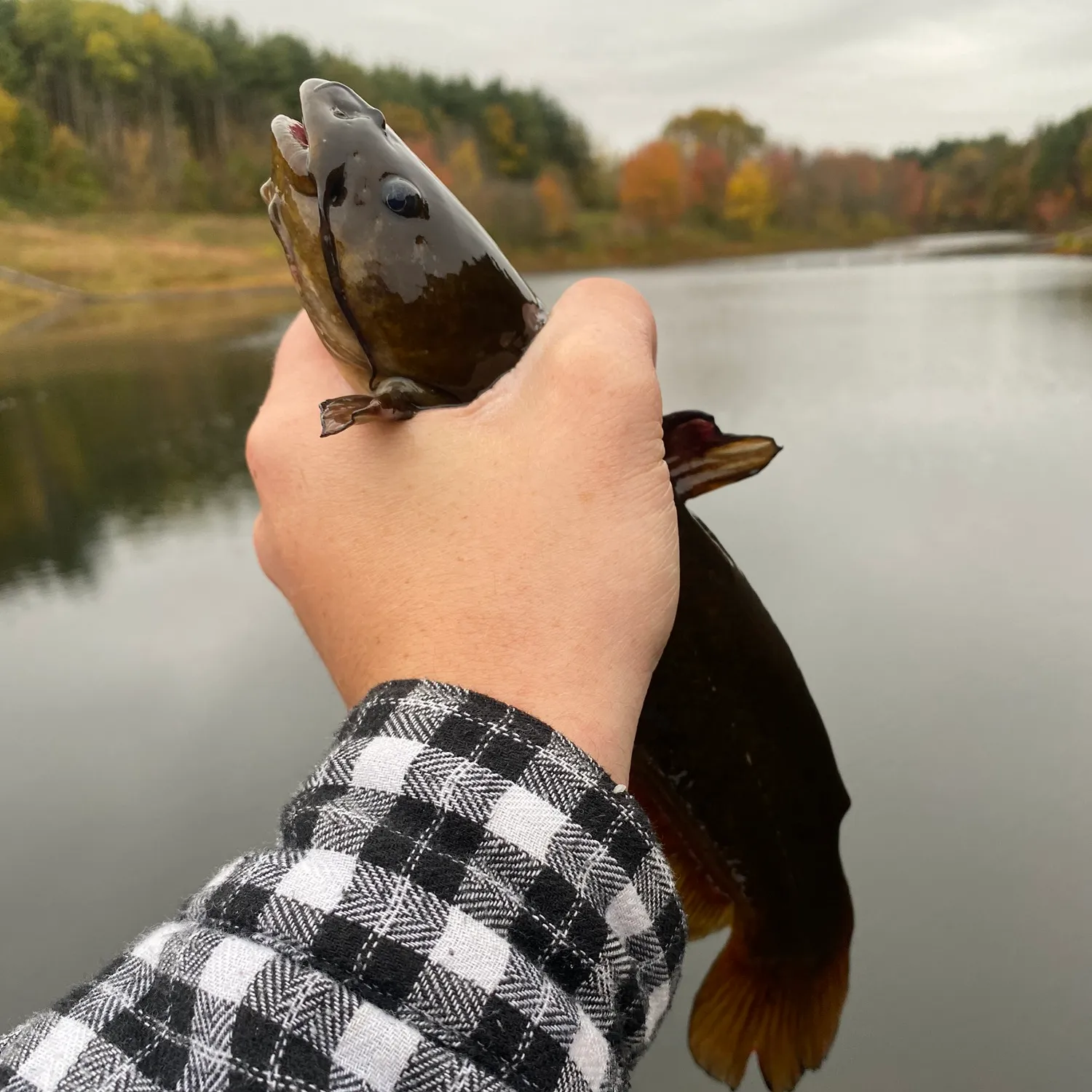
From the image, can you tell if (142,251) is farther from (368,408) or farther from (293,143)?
(368,408)

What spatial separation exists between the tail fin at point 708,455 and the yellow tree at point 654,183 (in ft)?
12.9

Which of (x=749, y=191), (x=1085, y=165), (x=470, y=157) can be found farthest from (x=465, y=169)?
(x=1085, y=165)

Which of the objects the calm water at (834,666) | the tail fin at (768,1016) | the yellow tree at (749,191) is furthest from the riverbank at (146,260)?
the tail fin at (768,1016)

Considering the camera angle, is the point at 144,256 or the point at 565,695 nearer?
the point at 565,695

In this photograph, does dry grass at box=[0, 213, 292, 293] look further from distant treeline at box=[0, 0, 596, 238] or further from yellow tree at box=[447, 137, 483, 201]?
yellow tree at box=[447, 137, 483, 201]

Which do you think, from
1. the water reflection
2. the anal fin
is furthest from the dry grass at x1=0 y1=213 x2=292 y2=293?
the anal fin

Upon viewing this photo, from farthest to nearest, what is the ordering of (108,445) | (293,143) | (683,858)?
(108,445) < (683,858) < (293,143)

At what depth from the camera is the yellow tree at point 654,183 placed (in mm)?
4043

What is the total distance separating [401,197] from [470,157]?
10.2ft

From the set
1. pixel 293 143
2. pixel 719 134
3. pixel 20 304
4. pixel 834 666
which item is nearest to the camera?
pixel 293 143

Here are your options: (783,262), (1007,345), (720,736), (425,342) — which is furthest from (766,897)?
(783,262)

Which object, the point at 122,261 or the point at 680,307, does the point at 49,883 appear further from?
the point at 680,307

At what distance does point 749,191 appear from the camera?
4043 mm

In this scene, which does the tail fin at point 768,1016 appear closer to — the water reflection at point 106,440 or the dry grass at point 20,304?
the water reflection at point 106,440
